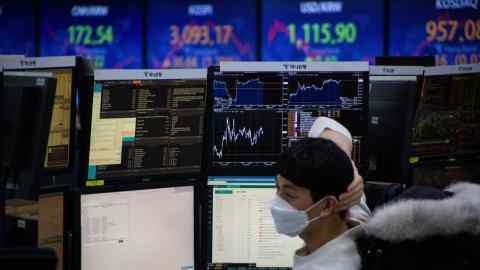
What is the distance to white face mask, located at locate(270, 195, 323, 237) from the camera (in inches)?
71.4

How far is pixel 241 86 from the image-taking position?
8.16ft

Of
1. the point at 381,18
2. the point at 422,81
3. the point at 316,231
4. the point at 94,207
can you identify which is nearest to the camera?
the point at 316,231

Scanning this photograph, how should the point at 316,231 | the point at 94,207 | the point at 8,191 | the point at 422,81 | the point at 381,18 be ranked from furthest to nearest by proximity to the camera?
the point at 381,18 → the point at 422,81 → the point at 94,207 → the point at 316,231 → the point at 8,191

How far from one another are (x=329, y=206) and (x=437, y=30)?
17.0 feet

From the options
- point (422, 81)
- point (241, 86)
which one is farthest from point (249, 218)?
point (422, 81)

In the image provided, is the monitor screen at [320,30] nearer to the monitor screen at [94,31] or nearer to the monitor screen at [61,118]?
the monitor screen at [94,31]

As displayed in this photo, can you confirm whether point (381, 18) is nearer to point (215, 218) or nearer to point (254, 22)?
point (254, 22)

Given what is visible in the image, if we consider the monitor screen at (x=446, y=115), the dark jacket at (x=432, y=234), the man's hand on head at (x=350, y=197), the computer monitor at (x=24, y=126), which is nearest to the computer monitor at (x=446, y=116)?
the monitor screen at (x=446, y=115)

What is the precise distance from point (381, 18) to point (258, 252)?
4515 mm

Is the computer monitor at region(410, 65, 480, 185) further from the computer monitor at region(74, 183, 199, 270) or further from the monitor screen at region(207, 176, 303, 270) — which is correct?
the computer monitor at region(74, 183, 199, 270)

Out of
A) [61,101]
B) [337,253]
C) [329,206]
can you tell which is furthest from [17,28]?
[337,253]

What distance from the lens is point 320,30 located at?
6688 mm

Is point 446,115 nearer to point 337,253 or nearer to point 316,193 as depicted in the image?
point 316,193

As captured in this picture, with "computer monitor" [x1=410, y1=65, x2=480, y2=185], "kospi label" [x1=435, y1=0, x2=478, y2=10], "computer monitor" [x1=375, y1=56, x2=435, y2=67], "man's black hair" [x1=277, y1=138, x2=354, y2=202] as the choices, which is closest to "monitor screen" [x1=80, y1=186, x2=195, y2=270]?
"man's black hair" [x1=277, y1=138, x2=354, y2=202]
